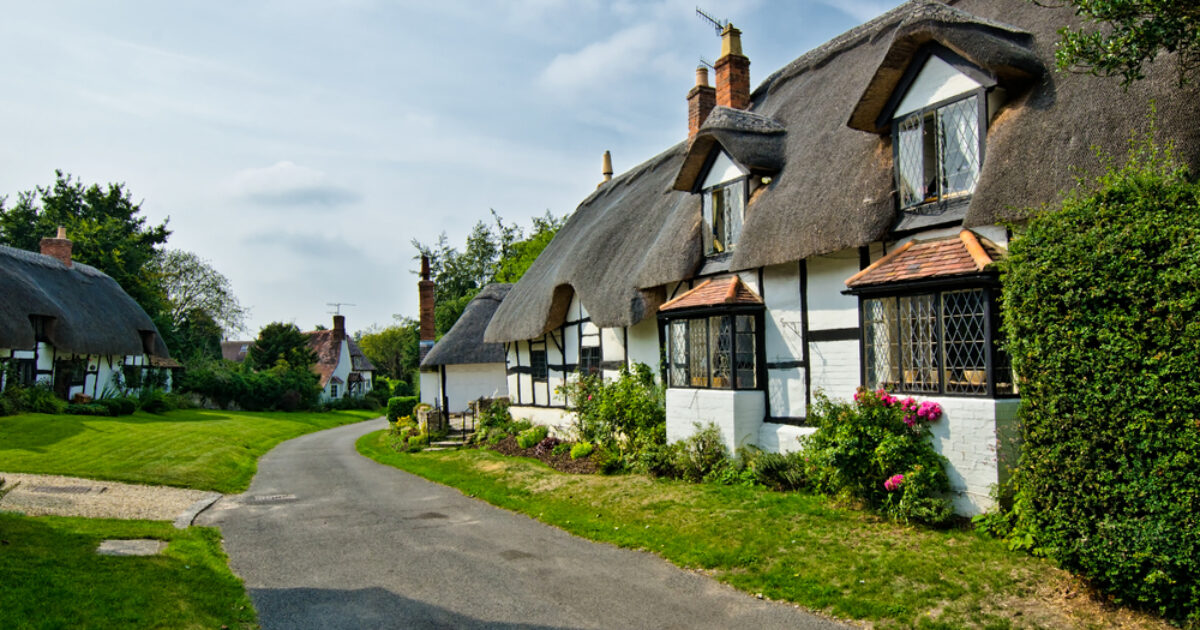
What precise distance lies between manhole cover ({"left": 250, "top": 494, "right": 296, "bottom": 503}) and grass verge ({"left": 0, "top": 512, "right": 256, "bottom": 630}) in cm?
361

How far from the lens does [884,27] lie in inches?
504

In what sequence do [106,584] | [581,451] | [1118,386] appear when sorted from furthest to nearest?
[581,451]
[106,584]
[1118,386]

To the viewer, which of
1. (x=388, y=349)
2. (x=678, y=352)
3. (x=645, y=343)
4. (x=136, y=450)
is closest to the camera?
(x=678, y=352)

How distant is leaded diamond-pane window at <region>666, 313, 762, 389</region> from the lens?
39.7 ft

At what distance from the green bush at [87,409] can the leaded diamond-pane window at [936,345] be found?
29.2 m

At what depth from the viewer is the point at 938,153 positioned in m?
9.62

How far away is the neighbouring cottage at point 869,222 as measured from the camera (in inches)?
324

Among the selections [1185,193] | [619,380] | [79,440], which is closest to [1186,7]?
[1185,193]

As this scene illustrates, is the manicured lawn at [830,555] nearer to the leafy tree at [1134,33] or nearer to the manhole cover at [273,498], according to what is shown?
the manhole cover at [273,498]

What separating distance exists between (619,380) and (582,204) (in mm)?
11098

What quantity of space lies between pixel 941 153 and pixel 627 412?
755 cm

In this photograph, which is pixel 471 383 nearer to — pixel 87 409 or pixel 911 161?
pixel 87 409

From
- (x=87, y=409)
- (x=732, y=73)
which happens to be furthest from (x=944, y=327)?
(x=87, y=409)

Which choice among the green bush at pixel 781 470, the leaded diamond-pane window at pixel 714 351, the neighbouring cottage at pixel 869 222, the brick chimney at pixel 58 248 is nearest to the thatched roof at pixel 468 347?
the neighbouring cottage at pixel 869 222
